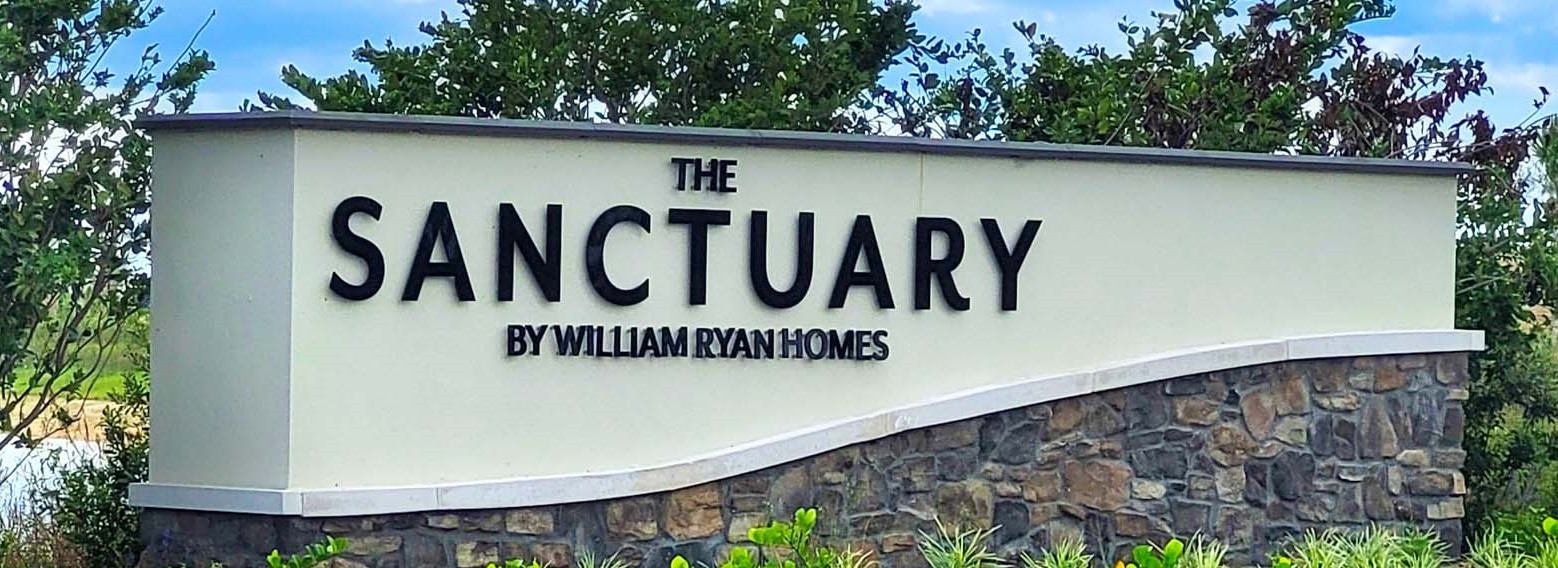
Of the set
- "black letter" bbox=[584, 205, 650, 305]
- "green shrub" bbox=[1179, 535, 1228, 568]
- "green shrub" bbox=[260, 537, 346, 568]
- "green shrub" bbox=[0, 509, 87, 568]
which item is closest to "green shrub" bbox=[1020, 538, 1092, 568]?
"green shrub" bbox=[1179, 535, 1228, 568]

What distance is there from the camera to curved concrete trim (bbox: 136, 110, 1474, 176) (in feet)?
35.3

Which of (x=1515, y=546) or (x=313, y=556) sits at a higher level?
(x=313, y=556)

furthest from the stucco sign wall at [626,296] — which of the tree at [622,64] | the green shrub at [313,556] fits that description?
the tree at [622,64]

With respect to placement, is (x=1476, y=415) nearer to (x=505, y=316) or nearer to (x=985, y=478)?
(x=985, y=478)

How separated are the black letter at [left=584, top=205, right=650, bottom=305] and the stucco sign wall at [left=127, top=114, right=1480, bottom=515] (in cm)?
2

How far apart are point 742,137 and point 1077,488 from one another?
2.78m

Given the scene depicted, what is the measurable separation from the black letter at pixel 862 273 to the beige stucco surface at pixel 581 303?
0.06 metres

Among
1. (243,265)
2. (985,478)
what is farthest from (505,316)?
(985,478)

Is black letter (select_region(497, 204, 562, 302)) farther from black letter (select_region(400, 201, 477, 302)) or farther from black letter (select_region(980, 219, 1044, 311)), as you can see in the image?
black letter (select_region(980, 219, 1044, 311))

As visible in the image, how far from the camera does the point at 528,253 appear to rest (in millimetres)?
11125

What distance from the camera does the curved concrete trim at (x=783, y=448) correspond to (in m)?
10.8

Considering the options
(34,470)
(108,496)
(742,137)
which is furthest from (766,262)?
(34,470)

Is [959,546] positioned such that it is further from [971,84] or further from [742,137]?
[971,84]

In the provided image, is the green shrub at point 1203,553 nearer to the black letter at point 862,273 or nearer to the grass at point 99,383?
the black letter at point 862,273
